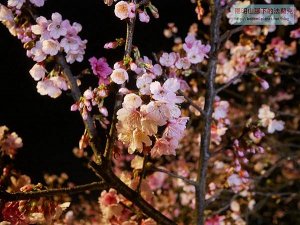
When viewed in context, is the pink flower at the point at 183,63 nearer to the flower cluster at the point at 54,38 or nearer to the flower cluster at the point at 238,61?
the flower cluster at the point at 54,38

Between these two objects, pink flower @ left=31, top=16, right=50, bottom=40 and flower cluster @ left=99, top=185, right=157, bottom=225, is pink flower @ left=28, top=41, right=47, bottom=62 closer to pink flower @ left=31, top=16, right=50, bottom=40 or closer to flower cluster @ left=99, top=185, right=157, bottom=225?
pink flower @ left=31, top=16, right=50, bottom=40

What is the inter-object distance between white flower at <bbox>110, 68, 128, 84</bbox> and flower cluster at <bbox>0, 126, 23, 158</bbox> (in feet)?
5.39

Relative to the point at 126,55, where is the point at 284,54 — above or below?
above

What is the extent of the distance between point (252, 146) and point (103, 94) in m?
1.68

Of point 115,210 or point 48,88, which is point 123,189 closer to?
point 115,210

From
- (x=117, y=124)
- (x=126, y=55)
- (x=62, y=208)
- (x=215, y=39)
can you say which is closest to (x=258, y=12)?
(x=215, y=39)

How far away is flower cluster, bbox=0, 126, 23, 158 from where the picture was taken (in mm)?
3529

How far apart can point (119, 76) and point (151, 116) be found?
40cm

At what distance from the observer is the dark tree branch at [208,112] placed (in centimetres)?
→ 330

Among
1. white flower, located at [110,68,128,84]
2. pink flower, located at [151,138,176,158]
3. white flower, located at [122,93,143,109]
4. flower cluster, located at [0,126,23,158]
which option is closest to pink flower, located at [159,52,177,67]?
white flower, located at [110,68,128,84]

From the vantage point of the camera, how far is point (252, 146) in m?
3.48

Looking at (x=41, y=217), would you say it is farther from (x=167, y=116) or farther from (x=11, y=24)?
(x=11, y=24)

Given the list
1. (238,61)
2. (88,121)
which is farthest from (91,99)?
(238,61)

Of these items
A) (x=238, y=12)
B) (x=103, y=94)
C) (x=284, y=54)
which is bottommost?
(x=103, y=94)
